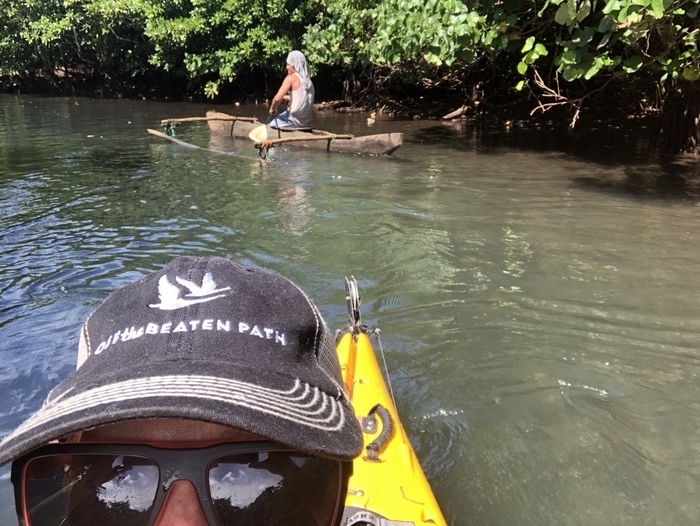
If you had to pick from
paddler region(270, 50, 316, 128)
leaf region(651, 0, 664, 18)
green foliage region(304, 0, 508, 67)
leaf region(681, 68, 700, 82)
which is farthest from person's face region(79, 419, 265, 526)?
paddler region(270, 50, 316, 128)

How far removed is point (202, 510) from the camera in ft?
3.99

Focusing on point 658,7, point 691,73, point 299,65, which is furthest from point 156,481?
point 299,65

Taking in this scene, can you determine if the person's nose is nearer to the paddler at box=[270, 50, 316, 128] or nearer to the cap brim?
the cap brim

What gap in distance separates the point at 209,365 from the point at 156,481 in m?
0.28

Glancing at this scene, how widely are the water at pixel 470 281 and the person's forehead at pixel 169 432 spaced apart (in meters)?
1.75

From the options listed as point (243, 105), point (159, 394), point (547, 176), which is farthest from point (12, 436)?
point (243, 105)

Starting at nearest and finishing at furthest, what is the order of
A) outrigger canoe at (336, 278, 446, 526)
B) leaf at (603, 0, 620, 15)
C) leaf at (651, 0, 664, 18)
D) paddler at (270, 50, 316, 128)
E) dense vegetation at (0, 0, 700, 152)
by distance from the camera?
outrigger canoe at (336, 278, 446, 526)
leaf at (651, 0, 664, 18)
leaf at (603, 0, 620, 15)
dense vegetation at (0, 0, 700, 152)
paddler at (270, 50, 316, 128)

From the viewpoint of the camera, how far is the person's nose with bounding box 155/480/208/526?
3.96ft

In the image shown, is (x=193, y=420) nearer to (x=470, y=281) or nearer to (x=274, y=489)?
(x=274, y=489)

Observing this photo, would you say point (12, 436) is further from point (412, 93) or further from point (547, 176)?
point (412, 93)

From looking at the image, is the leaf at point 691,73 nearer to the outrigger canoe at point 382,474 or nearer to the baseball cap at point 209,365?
the outrigger canoe at point 382,474

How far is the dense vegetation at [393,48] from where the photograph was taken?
6.97 metres

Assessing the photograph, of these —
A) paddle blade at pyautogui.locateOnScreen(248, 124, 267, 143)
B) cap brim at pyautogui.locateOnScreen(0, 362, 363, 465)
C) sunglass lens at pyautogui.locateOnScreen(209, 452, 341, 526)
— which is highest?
cap brim at pyautogui.locateOnScreen(0, 362, 363, 465)

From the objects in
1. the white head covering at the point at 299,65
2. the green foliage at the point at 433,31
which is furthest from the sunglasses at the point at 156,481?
the white head covering at the point at 299,65
